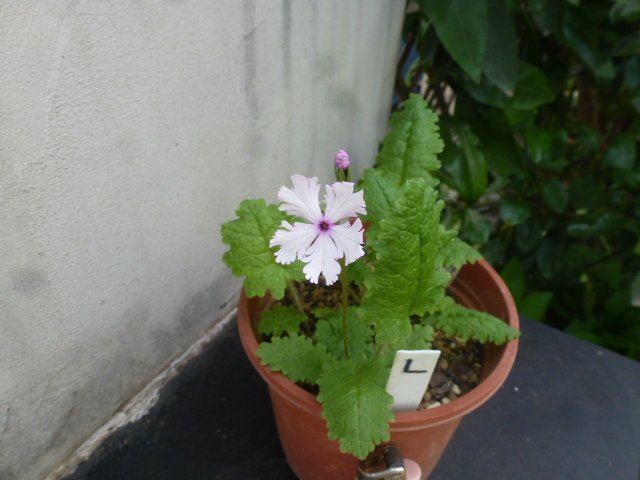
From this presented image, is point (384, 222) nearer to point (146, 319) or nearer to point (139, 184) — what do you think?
point (139, 184)

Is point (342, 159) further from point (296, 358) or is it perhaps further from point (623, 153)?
point (623, 153)

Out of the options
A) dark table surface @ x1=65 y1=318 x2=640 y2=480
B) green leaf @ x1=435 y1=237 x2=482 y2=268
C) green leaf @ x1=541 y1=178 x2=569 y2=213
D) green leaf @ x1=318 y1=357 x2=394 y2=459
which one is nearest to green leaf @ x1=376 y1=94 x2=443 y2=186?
green leaf @ x1=435 y1=237 x2=482 y2=268

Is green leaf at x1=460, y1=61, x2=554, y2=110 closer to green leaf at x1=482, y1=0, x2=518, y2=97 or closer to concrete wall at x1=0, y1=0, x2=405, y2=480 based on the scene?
green leaf at x1=482, y1=0, x2=518, y2=97

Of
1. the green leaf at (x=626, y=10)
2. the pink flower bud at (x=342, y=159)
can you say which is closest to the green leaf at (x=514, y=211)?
the green leaf at (x=626, y=10)

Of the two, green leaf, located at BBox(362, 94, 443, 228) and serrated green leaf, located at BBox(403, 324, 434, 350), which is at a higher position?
green leaf, located at BBox(362, 94, 443, 228)

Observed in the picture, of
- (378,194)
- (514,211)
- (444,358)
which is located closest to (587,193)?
(514,211)

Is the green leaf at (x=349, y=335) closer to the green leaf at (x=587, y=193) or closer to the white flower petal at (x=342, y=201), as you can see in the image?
the white flower petal at (x=342, y=201)
